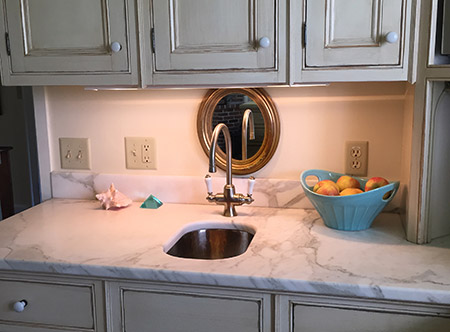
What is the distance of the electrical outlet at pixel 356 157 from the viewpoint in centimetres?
161

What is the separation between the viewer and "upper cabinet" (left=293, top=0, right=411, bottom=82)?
1.22 metres

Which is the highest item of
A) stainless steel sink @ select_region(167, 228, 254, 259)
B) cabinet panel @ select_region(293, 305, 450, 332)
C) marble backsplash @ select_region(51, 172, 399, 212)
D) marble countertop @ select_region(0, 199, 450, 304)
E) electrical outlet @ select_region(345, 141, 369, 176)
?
electrical outlet @ select_region(345, 141, 369, 176)

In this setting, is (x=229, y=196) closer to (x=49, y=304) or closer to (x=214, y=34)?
(x=214, y=34)

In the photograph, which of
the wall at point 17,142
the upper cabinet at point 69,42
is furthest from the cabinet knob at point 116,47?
the wall at point 17,142

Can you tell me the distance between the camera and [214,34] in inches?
52.4

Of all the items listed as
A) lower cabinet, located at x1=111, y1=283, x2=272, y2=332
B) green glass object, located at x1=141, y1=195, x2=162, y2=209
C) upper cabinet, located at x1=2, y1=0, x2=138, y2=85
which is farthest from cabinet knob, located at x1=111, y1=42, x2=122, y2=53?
lower cabinet, located at x1=111, y1=283, x2=272, y2=332

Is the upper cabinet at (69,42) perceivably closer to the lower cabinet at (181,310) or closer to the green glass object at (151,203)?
the green glass object at (151,203)

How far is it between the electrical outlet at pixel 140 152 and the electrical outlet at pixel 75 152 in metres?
0.17

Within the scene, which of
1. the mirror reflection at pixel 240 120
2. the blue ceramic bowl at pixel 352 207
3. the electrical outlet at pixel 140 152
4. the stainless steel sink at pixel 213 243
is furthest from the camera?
the electrical outlet at pixel 140 152

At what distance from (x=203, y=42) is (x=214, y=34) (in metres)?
0.04

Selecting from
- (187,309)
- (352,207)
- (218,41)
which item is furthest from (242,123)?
(187,309)

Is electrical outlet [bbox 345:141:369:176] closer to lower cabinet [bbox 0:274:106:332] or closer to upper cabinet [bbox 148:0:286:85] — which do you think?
upper cabinet [bbox 148:0:286:85]

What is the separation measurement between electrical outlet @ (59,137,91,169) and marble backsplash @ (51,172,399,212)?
1.5 inches

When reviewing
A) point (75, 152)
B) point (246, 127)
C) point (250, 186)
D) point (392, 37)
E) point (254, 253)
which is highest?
point (392, 37)
